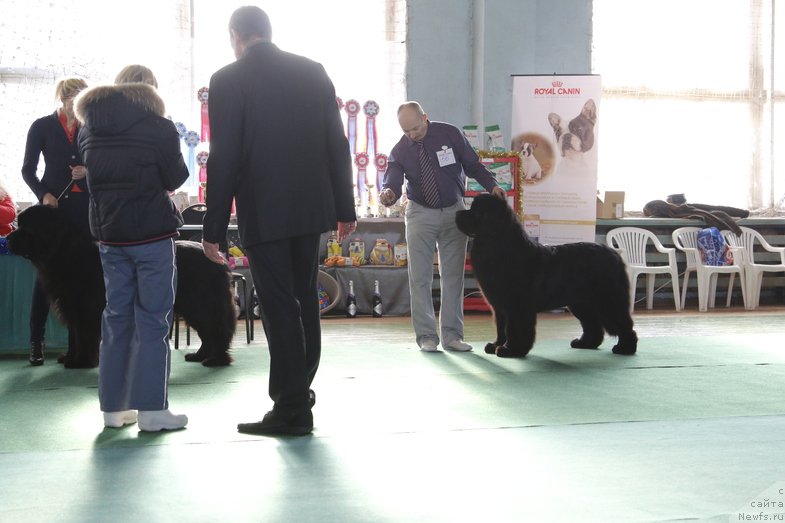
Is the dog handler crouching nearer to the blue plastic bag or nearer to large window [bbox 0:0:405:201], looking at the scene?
large window [bbox 0:0:405:201]

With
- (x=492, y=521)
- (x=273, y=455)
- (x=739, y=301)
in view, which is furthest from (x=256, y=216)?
(x=739, y=301)

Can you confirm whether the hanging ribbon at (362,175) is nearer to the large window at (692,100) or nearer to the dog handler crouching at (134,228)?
the large window at (692,100)

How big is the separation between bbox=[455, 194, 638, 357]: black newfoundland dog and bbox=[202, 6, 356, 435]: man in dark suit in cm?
202

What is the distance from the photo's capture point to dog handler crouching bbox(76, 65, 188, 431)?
3156 millimetres

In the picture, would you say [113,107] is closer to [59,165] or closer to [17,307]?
[59,165]

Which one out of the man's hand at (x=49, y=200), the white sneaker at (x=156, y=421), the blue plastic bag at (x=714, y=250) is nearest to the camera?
the white sneaker at (x=156, y=421)

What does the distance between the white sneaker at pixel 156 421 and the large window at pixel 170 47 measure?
5.29 meters

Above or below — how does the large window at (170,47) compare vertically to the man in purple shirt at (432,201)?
above

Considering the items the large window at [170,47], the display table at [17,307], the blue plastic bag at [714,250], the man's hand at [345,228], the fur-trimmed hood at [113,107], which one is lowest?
the display table at [17,307]

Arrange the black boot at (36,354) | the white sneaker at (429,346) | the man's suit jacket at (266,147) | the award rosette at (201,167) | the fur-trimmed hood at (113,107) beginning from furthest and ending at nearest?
1. the award rosette at (201,167)
2. the white sneaker at (429,346)
3. the black boot at (36,354)
4. the fur-trimmed hood at (113,107)
5. the man's suit jacket at (266,147)

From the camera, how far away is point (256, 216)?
3.09 meters

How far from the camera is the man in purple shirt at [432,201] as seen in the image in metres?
5.41

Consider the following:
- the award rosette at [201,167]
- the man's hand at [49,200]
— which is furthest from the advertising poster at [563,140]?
the man's hand at [49,200]

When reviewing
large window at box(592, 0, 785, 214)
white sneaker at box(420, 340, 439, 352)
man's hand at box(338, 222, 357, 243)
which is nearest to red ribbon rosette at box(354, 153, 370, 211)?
large window at box(592, 0, 785, 214)
